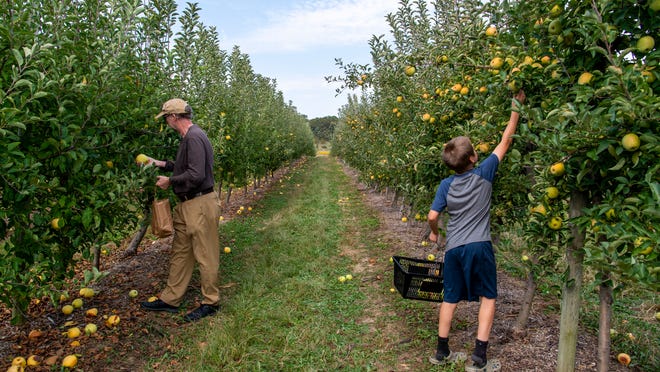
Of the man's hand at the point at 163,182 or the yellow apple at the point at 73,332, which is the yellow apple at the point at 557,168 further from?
the yellow apple at the point at 73,332

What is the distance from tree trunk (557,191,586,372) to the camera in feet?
8.88

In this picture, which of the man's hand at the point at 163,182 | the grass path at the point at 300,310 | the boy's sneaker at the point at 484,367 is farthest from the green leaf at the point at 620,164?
the man's hand at the point at 163,182

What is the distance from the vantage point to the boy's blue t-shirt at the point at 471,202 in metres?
3.15

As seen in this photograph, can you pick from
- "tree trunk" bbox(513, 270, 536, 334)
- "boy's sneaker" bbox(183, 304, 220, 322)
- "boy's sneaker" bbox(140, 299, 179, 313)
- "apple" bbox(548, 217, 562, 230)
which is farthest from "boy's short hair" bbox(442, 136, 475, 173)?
"boy's sneaker" bbox(140, 299, 179, 313)

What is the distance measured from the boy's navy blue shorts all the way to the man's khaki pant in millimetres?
2521

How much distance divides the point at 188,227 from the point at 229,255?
2393mm

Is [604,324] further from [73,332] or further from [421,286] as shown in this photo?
[73,332]

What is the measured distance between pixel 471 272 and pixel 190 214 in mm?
2915

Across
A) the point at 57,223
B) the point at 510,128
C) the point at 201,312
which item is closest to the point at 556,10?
the point at 510,128

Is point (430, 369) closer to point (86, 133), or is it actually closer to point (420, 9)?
point (86, 133)

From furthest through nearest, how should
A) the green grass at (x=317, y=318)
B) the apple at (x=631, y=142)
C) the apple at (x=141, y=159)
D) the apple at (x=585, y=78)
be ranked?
1. the apple at (x=141, y=159)
2. the green grass at (x=317, y=318)
3. the apple at (x=585, y=78)
4. the apple at (x=631, y=142)

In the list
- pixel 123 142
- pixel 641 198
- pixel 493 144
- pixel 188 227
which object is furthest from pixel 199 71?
pixel 641 198

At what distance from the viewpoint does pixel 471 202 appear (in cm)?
323

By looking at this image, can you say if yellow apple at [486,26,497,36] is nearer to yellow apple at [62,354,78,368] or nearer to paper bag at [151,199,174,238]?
paper bag at [151,199,174,238]
